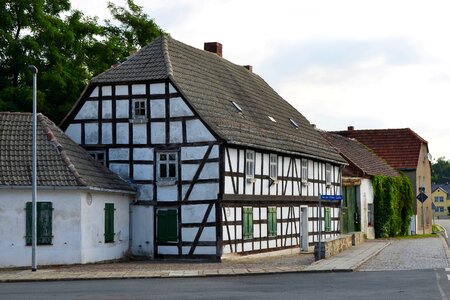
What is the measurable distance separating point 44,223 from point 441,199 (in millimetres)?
163237

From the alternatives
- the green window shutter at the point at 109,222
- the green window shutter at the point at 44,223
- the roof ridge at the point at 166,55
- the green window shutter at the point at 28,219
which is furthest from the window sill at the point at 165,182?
the green window shutter at the point at 28,219

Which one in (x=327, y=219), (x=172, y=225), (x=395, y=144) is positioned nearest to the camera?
(x=172, y=225)

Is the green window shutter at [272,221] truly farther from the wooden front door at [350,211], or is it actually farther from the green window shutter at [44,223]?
the wooden front door at [350,211]

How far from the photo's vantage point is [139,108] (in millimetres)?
35469

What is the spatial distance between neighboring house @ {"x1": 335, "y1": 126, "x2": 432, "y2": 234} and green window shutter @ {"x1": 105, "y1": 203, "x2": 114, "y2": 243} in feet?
127

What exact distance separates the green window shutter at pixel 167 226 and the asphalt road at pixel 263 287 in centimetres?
813

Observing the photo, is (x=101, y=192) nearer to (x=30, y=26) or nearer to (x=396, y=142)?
(x=30, y=26)

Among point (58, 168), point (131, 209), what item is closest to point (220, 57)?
point (131, 209)

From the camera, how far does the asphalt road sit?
64.7ft

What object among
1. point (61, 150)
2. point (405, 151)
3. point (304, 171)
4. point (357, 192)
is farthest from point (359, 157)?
point (61, 150)

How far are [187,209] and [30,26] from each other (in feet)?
53.9

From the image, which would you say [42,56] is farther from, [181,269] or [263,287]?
[263,287]

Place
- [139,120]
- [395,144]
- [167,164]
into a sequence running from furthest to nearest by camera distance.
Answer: [395,144], [139,120], [167,164]

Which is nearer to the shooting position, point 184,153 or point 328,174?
point 184,153
